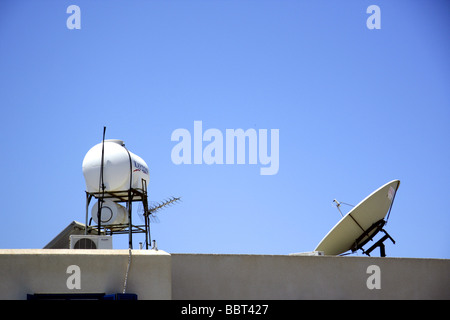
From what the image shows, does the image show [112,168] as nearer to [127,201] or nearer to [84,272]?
[127,201]

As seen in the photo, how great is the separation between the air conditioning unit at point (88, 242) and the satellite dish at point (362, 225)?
6277 millimetres

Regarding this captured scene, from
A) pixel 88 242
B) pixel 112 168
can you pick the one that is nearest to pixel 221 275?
pixel 88 242

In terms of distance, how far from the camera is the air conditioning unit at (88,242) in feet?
56.3

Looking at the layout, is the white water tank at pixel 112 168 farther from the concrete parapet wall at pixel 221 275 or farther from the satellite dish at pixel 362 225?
the concrete parapet wall at pixel 221 275

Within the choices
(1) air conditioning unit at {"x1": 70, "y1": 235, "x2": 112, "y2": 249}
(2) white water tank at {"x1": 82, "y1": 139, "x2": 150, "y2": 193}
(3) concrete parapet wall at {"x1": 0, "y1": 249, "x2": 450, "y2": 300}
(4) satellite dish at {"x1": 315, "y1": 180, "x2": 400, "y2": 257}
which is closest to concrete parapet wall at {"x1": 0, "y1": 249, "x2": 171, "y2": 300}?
(3) concrete parapet wall at {"x1": 0, "y1": 249, "x2": 450, "y2": 300}

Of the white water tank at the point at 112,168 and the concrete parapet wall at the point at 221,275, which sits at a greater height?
the white water tank at the point at 112,168

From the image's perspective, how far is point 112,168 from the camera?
25.2 metres

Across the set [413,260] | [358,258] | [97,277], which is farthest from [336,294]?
[97,277]

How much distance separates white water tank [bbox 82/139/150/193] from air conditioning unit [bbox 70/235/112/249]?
25.6 ft

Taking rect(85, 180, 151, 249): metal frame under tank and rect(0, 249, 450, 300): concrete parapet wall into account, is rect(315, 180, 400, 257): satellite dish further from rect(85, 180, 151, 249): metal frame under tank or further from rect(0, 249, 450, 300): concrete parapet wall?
rect(85, 180, 151, 249): metal frame under tank

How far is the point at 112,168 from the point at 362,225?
10329 millimetres

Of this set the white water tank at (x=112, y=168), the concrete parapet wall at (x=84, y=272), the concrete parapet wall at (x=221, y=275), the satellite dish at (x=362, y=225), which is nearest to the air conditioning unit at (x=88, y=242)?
the concrete parapet wall at (x=221, y=275)

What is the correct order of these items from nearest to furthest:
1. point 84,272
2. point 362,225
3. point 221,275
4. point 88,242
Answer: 1. point 84,272
2. point 221,275
3. point 88,242
4. point 362,225
